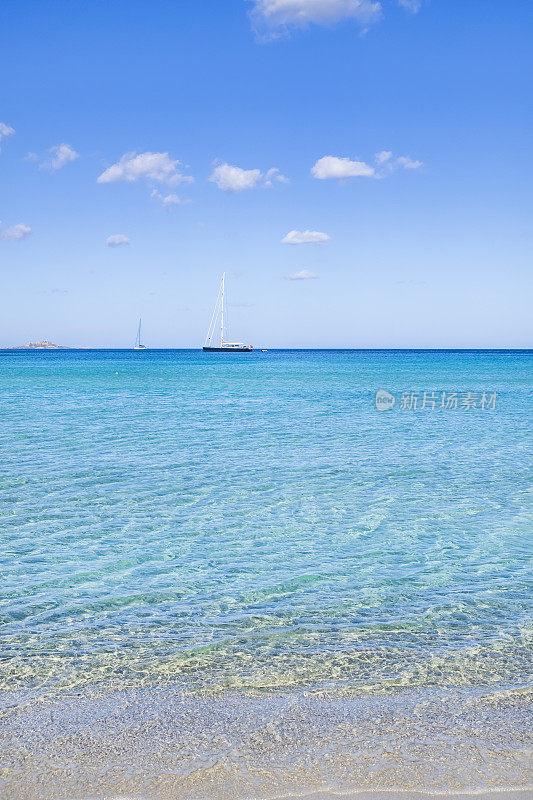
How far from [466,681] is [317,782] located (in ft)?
6.86

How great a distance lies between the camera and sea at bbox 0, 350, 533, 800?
451 cm

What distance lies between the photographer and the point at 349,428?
85.7 feet

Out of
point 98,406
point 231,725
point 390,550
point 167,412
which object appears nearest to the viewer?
point 231,725

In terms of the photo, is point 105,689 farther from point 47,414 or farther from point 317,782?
point 47,414

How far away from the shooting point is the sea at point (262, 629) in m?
4.51

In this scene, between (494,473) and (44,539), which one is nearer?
(44,539)

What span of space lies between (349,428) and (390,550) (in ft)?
52.9

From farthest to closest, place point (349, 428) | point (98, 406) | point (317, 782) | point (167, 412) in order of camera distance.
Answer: point (98, 406) < point (167, 412) < point (349, 428) < point (317, 782)

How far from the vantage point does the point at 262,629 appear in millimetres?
7078

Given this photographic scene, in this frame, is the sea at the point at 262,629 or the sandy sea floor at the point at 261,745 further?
the sea at the point at 262,629

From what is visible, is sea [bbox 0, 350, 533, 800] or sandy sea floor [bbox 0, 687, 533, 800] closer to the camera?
sandy sea floor [bbox 0, 687, 533, 800]

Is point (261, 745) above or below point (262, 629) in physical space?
above

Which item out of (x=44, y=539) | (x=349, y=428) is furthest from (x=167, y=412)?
(x=44, y=539)

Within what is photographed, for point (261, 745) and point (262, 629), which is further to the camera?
point (262, 629)
